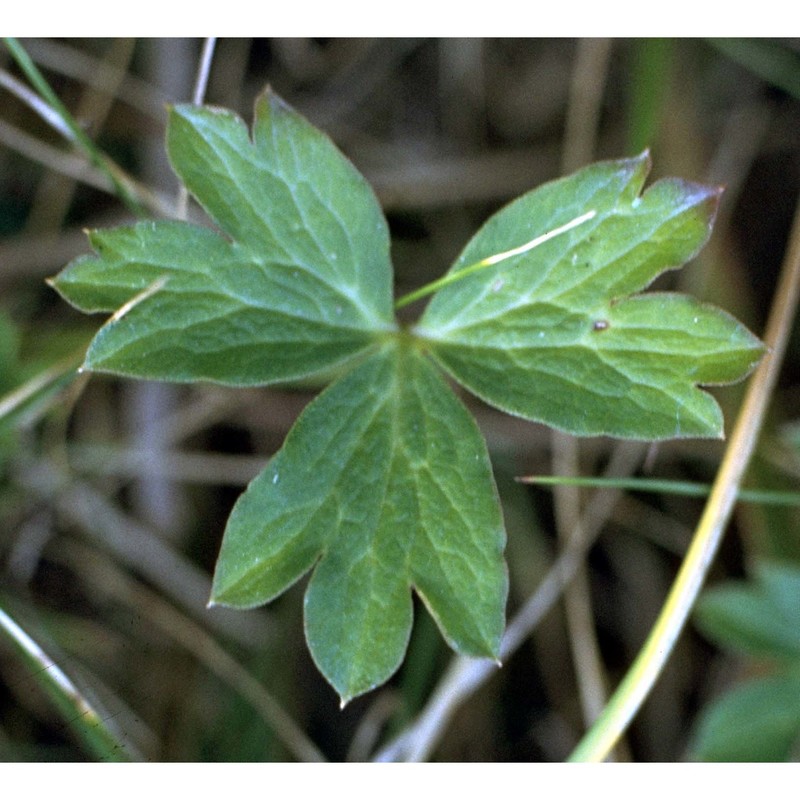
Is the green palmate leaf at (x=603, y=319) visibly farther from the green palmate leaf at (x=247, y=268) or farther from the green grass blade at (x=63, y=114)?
the green grass blade at (x=63, y=114)

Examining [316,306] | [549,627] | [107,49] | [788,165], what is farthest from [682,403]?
[107,49]

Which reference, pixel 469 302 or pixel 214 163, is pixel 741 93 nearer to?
pixel 469 302

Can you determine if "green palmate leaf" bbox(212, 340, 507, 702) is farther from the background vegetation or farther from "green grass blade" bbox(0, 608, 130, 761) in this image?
the background vegetation

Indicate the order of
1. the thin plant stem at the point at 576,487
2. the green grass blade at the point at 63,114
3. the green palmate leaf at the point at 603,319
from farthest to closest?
the thin plant stem at the point at 576,487
the green grass blade at the point at 63,114
the green palmate leaf at the point at 603,319

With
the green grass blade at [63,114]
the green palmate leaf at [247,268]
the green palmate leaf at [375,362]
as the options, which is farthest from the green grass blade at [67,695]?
the green grass blade at [63,114]

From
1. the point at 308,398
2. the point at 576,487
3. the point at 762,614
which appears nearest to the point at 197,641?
the point at 308,398

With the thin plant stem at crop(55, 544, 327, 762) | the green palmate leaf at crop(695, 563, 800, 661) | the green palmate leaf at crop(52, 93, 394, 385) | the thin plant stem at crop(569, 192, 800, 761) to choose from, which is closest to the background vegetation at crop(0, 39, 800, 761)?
the thin plant stem at crop(55, 544, 327, 762)
